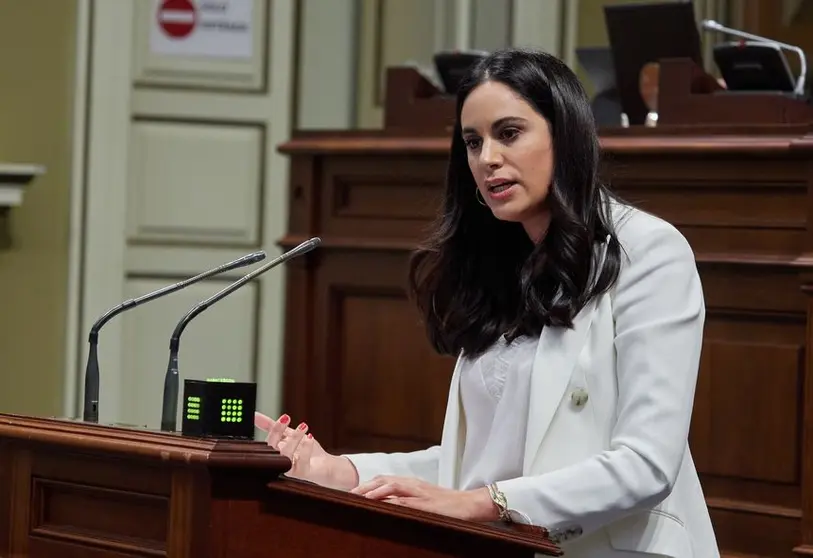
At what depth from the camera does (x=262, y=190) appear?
503 cm

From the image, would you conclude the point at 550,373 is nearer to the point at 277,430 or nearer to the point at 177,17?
the point at 277,430

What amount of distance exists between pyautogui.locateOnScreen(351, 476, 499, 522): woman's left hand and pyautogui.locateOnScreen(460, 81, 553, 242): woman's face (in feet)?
1.33

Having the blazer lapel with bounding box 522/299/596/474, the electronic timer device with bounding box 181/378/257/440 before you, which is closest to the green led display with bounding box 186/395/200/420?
the electronic timer device with bounding box 181/378/257/440

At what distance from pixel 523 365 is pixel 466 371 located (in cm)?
12

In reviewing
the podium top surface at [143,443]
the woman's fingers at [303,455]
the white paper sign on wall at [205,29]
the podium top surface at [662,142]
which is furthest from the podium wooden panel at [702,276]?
the podium top surface at [143,443]

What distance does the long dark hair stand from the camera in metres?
1.79

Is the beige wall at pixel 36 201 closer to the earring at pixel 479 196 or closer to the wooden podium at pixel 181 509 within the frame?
the earring at pixel 479 196

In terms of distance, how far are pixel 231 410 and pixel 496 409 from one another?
46 cm

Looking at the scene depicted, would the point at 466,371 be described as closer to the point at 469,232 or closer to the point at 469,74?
the point at 469,232

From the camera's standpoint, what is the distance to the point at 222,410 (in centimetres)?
149

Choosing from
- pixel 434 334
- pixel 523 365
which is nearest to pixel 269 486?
pixel 523 365

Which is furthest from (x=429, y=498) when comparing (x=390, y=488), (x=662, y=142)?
(x=662, y=142)

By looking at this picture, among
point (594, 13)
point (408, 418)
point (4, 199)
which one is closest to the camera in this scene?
point (408, 418)

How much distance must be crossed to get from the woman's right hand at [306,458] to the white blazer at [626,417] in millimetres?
309
